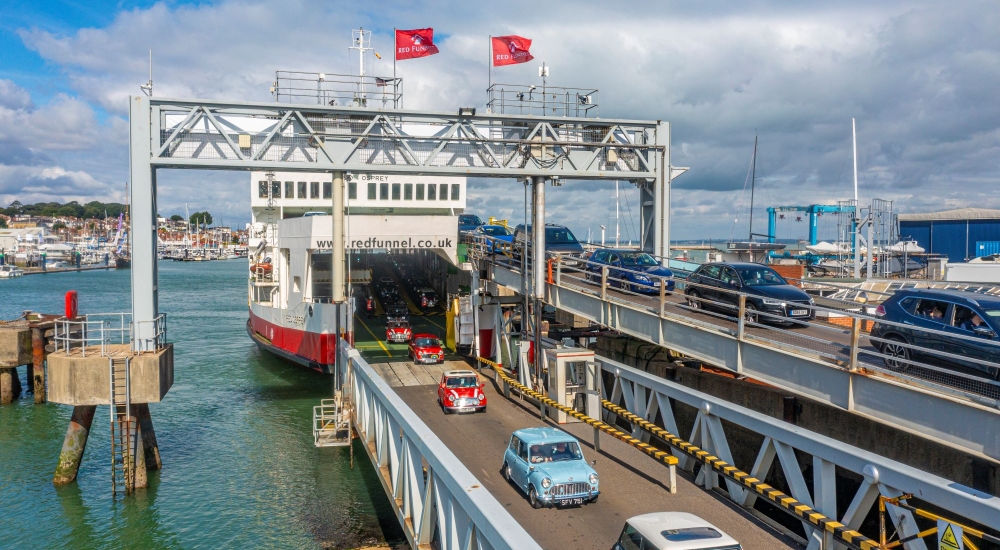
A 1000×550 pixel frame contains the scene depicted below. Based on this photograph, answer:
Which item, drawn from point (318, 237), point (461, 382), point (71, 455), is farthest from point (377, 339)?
point (461, 382)

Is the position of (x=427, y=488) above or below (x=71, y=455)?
above

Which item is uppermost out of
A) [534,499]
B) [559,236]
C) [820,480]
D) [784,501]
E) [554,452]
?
[559,236]

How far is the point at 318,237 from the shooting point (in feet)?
104

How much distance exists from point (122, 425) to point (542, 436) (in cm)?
1392

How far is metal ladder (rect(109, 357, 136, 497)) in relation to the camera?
19562 millimetres

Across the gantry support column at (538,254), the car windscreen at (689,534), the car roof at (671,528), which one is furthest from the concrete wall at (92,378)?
the car windscreen at (689,534)

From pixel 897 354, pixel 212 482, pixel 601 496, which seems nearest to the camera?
pixel 897 354

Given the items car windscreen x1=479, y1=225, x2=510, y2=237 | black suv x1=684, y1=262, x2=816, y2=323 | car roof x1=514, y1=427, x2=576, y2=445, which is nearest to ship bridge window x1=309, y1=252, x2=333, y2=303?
car windscreen x1=479, y1=225, x2=510, y2=237

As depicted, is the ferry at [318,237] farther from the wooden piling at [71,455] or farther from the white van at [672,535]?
the white van at [672,535]

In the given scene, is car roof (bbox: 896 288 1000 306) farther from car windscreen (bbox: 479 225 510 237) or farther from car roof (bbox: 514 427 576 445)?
car windscreen (bbox: 479 225 510 237)

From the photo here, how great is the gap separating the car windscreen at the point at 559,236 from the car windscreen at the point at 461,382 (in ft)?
37.4

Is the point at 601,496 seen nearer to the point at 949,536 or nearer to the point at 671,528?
the point at 671,528

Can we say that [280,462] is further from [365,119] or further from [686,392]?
[686,392]

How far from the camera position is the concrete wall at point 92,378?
19.5 meters
